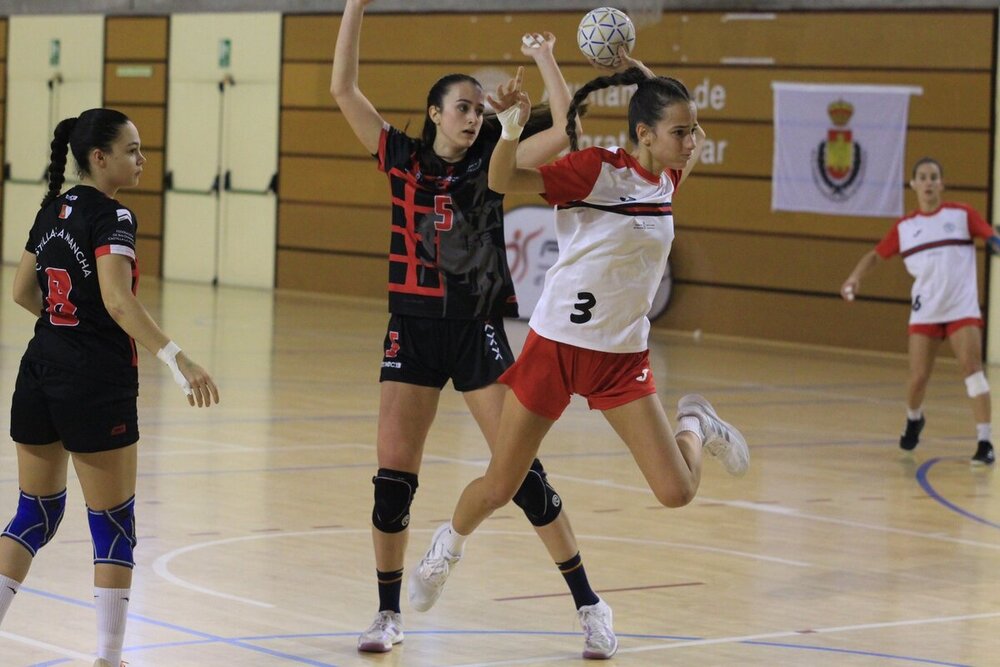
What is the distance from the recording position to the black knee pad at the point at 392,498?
513 centimetres

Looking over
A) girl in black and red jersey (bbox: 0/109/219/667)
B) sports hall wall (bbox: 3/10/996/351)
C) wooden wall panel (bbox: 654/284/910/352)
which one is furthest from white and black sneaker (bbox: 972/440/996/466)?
wooden wall panel (bbox: 654/284/910/352)

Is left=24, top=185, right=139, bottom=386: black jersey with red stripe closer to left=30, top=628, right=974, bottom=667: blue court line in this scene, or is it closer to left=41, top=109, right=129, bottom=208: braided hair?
left=41, top=109, right=129, bottom=208: braided hair

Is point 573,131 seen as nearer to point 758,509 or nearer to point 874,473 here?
point 758,509

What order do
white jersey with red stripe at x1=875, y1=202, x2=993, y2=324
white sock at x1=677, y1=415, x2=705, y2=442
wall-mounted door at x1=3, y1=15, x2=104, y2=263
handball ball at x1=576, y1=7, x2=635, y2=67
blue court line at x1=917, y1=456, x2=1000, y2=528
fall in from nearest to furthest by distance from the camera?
white sock at x1=677, y1=415, x2=705, y2=442
handball ball at x1=576, y1=7, x2=635, y2=67
blue court line at x1=917, y1=456, x2=1000, y2=528
white jersey with red stripe at x1=875, y1=202, x2=993, y2=324
wall-mounted door at x1=3, y1=15, x2=104, y2=263

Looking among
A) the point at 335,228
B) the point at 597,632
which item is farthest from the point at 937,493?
the point at 335,228

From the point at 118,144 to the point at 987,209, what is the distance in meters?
12.1

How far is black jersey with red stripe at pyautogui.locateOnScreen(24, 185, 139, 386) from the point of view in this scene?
4.29 metres

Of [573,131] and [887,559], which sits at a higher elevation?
[573,131]

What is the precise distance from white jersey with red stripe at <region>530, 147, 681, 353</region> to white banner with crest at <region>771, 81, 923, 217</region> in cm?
1126

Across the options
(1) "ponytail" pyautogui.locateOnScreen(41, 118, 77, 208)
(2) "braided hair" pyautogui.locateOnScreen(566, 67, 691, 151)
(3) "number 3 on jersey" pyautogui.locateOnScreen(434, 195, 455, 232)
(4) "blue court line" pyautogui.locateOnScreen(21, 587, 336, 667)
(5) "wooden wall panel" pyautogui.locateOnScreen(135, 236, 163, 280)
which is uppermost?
(2) "braided hair" pyautogui.locateOnScreen(566, 67, 691, 151)

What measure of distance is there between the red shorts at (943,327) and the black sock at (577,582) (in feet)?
17.3

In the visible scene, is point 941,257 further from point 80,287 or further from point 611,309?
point 80,287

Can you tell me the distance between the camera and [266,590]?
5.78 meters

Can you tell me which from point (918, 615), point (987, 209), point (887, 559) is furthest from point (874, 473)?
point (987, 209)
